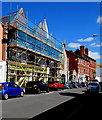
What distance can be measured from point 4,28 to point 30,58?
783 cm

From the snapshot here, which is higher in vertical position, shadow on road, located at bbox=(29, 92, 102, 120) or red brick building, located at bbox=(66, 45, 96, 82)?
red brick building, located at bbox=(66, 45, 96, 82)

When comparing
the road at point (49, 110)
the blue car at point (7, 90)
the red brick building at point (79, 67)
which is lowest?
the road at point (49, 110)

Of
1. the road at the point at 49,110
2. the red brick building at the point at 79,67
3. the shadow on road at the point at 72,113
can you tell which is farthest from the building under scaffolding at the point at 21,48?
the red brick building at the point at 79,67

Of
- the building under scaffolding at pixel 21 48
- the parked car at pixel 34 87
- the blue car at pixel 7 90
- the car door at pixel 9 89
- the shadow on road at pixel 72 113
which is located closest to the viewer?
the shadow on road at pixel 72 113

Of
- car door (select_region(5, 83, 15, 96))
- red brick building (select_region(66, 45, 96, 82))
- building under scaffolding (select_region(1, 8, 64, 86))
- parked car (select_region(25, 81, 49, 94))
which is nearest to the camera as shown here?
car door (select_region(5, 83, 15, 96))

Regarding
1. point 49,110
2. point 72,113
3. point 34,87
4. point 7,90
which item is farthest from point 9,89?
point 72,113

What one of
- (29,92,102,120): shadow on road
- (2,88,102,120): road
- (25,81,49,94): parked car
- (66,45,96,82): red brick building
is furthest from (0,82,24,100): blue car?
(66,45,96,82): red brick building

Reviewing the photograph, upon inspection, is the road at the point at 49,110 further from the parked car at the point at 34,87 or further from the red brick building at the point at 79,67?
the red brick building at the point at 79,67

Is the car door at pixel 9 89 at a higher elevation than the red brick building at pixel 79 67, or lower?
lower

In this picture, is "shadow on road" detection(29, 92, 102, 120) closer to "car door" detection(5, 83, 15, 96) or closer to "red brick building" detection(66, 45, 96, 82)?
"car door" detection(5, 83, 15, 96)

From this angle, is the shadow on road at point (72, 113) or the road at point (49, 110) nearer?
the shadow on road at point (72, 113)

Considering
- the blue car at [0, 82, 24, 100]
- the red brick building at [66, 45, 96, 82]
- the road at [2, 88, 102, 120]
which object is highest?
the red brick building at [66, 45, 96, 82]

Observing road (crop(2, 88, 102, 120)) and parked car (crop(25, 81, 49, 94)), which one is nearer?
road (crop(2, 88, 102, 120))

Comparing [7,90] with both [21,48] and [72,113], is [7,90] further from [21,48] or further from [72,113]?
[21,48]
